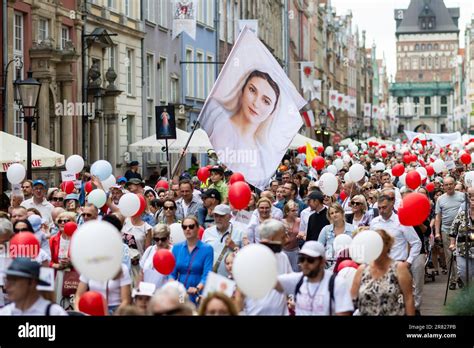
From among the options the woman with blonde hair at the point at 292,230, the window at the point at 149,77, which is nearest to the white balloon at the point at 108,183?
the woman with blonde hair at the point at 292,230

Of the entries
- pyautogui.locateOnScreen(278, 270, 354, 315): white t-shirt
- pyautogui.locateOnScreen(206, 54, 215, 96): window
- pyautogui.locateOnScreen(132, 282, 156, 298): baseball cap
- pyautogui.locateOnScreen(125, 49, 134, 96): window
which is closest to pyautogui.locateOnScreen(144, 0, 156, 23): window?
pyautogui.locateOnScreen(125, 49, 134, 96): window

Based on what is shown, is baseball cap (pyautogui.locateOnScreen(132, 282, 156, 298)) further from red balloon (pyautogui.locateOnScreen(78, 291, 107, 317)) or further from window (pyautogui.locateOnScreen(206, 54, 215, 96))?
window (pyautogui.locateOnScreen(206, 54, 215, 96))

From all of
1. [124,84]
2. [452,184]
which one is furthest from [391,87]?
[452,184]

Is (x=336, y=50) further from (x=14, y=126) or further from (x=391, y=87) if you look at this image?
(x=391, y=87)

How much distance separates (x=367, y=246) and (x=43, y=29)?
20060 millimetres

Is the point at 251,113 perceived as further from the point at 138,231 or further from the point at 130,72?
the point at 130,72

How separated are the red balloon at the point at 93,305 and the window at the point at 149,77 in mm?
27935

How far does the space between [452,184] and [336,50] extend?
3218 inches

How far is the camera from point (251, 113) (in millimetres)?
13953

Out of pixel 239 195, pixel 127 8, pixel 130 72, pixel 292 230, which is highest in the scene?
pixel 127 8

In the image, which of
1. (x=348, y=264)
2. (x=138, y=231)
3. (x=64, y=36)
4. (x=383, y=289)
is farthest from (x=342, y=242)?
(x=64, y=36)

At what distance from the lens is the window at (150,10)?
3650 cm

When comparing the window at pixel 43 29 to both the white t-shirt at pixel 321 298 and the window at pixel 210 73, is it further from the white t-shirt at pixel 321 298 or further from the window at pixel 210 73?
the white t-shirt at pixel 321 298

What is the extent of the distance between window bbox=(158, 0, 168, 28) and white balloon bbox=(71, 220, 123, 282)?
31.2 meters
